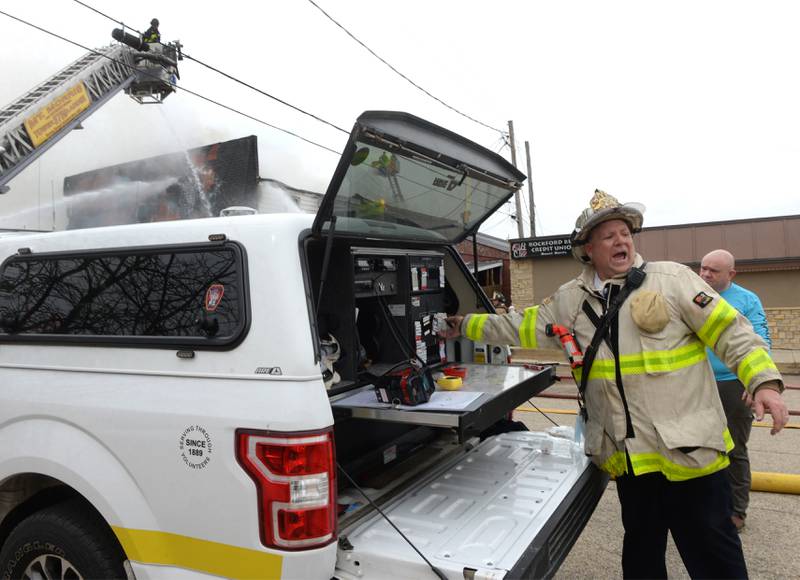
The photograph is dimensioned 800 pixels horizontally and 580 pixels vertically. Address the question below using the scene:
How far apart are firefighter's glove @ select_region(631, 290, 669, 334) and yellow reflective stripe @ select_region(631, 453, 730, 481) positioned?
536 mm

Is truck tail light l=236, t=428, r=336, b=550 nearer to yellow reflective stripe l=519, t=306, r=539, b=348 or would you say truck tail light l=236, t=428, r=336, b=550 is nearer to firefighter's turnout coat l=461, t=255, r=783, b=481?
firefighter's turnout coat l=461, t=255, r=783, b=481

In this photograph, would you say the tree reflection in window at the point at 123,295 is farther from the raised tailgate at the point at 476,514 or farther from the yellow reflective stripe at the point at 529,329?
the yellow reflective stripe at the point at 529,329

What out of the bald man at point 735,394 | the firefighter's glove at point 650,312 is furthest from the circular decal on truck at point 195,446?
the bald man at point 735,394

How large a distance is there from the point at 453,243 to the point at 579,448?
5.02ft

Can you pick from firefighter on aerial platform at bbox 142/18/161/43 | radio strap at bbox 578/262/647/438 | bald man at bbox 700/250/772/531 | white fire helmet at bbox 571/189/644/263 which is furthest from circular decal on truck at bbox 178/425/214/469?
firefighter on aerial platform at bbox 142/18/161/43

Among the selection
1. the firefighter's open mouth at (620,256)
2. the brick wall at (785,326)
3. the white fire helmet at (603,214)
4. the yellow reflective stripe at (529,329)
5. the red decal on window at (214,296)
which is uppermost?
the white fire helmet at (603,214)

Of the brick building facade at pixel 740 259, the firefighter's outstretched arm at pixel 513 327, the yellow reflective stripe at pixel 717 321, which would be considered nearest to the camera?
the yellow reflective stripe at pixel 717 321

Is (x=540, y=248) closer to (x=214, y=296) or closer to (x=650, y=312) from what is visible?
(x=650, y=312)

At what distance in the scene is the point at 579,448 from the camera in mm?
3279

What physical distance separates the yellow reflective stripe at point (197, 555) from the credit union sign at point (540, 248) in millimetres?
16766

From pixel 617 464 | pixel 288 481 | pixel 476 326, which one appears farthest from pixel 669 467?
pixel 288 481

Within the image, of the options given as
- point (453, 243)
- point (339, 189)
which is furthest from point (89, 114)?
point (339, 189)

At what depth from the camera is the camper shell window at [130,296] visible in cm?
221

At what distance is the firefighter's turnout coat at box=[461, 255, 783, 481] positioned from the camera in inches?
93.9
